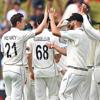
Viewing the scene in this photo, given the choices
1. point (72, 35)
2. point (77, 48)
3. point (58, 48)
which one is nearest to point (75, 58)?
point (77, 48)

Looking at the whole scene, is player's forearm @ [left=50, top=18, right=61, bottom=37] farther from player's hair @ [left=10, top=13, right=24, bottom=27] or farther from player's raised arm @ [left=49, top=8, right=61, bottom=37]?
player's hair @ [left=10, top=13, right=24, bottom=27]

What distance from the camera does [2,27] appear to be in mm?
23734

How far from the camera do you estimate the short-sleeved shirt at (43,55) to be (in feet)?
55.1

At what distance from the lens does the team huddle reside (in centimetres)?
1570

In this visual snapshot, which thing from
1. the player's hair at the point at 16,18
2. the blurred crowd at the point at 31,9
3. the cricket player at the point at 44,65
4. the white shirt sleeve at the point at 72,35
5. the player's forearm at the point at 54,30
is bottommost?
the cricket player at the point at 44,65

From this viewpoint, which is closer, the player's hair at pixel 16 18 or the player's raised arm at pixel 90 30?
the player's raised arm at pixel 90 30

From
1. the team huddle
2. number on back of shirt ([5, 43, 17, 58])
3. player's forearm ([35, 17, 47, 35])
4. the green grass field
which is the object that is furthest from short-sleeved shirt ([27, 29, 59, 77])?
the green grass field

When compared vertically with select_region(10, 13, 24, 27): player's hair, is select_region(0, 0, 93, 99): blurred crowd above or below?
above

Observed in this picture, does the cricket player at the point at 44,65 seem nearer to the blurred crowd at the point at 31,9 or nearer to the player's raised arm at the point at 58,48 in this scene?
the player's raised arm at the point at 58,48

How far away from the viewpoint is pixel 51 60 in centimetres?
1694

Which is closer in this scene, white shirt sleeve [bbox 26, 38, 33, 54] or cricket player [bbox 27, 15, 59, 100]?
cricket player [bbox 27, 15, 59, 100]

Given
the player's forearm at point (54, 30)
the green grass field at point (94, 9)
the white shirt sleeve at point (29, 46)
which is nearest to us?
the player's forearm at point (54, 30)

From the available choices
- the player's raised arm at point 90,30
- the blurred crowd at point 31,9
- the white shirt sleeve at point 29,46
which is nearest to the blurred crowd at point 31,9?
the blurred crowd at point 31,9

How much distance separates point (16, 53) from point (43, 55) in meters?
0.68
